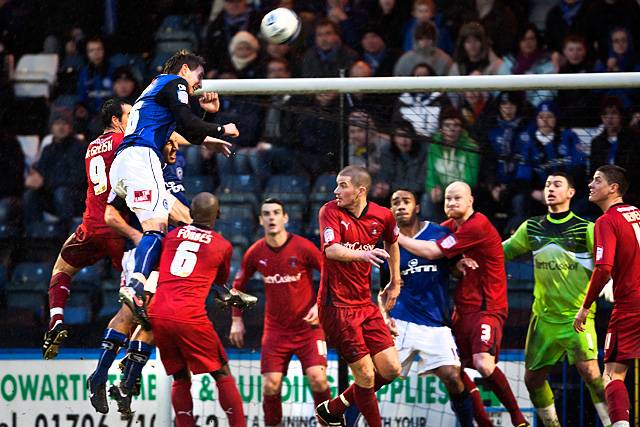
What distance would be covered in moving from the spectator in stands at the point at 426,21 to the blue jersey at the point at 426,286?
3379 millimetres

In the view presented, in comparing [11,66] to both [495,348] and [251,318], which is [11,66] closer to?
[251,318]

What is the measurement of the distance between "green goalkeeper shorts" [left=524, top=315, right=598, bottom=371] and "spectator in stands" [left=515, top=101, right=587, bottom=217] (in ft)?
4.25

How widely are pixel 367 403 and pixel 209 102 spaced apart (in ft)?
7.77

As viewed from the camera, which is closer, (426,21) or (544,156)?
(544,156)

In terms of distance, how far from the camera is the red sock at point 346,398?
8.94 meters

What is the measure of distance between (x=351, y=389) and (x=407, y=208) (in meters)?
1.46

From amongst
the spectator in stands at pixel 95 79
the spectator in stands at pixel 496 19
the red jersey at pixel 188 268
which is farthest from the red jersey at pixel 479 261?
the spectator in stands at pixel 95 79

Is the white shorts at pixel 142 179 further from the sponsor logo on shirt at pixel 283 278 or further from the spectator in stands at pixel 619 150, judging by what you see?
the spectator in stands at pixel 619 150

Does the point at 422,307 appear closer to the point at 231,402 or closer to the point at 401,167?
the point at 401,167

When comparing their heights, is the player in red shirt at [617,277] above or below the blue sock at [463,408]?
above

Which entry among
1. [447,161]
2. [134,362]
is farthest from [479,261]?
[134,362]

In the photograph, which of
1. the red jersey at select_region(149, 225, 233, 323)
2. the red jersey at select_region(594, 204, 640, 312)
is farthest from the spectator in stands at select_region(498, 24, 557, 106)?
the red jersey at select_region(149, 225, 233, 323)

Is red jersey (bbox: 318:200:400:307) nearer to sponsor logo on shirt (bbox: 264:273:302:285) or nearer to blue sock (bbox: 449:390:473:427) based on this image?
sponsor logo on shirt (bbox: 264:273:302:285)

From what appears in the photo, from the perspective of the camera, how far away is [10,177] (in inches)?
477
